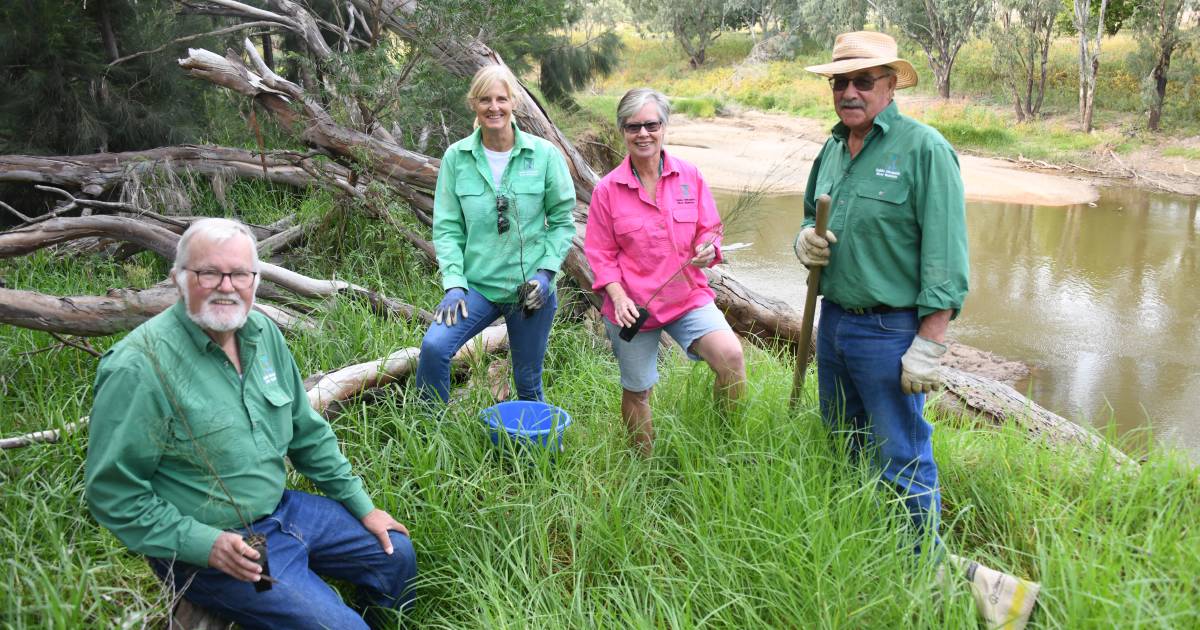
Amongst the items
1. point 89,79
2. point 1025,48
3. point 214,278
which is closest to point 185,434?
point 214,278

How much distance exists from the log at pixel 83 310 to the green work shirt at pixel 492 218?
1055mm

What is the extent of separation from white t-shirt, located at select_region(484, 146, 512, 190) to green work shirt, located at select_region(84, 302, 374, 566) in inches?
46.9

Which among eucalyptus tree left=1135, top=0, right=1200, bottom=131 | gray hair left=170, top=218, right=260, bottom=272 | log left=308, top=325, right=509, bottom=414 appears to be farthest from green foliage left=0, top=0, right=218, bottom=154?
eucalyptus tree left=1135, top=0, right=1200, bottom=131

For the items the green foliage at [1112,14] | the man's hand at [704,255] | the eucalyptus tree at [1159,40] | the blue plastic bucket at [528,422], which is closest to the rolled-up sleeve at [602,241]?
the man's hand at [704,255]

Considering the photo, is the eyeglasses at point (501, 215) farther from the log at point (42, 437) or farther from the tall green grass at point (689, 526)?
the log at point (42, 437)

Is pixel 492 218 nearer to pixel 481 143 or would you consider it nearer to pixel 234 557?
pixel 481 143

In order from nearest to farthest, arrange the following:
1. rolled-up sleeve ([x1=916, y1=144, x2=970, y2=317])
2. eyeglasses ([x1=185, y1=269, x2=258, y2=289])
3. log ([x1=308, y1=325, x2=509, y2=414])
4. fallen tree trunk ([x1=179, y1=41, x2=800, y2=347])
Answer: eyeglasses ([x1=185, y1=269, x2=258, y2=289]), rolled-up sleeve ([x1=916, y1=144, x2=970, y2=317]), log ([x1=308, y1=325, x2=509, y2=414]), fallen tree trunk ([x1=179, y1=41, x2=800, y2=347])

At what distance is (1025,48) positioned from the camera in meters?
20.4

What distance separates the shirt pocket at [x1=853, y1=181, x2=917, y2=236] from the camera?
244 centimetres

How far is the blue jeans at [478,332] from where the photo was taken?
3.15 metres

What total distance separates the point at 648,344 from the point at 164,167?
456 centimetres

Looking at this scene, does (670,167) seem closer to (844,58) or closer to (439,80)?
(844,58)

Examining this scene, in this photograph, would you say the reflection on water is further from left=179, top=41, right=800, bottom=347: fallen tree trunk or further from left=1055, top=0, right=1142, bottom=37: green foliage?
left=1055, top=0, right=1142, bottom=37: green foliage

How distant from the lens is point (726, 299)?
5145 millimetres
